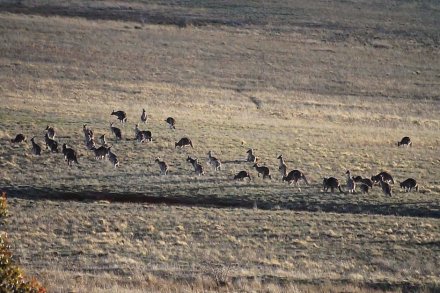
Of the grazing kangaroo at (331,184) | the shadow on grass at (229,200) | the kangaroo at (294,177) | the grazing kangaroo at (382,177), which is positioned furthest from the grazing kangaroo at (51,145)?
the grazing kangaroo at (382,177)

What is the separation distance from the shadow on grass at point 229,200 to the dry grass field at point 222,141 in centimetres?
8

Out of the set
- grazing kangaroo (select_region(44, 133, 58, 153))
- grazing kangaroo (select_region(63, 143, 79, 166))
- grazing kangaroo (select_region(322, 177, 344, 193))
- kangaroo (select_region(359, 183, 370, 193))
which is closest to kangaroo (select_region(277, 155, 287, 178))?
grazing kangaroo (select_region(322, 177, 344, 193))

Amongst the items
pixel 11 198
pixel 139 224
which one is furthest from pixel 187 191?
pixel 11 198

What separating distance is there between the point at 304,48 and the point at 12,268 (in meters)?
63.9

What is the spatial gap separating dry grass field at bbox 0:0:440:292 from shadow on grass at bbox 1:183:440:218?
0.25 feet

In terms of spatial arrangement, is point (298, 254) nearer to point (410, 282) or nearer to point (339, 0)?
point (410, 282)

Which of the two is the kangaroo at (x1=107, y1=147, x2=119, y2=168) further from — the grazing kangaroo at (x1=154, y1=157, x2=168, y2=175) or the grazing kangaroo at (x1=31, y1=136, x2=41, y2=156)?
the grazing kangaroo at (x1=31, y1=136, x2=41, y2=156)

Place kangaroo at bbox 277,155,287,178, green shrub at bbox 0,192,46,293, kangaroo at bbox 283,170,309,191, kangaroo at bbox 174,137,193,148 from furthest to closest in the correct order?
kangaroo at bbox 174,137,193,148, kangaroo at bbox 277,155,287,178, kangaroo at bbox 283,170,309,191, green shrub at bbox 0,192,46,293

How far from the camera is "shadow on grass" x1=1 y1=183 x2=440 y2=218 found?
2736 cm

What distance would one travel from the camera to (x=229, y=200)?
2791 cm

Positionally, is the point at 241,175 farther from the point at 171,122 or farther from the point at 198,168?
the point at 171,122

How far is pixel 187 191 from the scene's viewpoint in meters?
28.6

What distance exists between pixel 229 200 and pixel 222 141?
1079 centimetres

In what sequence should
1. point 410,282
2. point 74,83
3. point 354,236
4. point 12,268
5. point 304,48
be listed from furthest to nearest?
point 304,48
point 74,83
point 354,236
point 410,282
point 12,268
